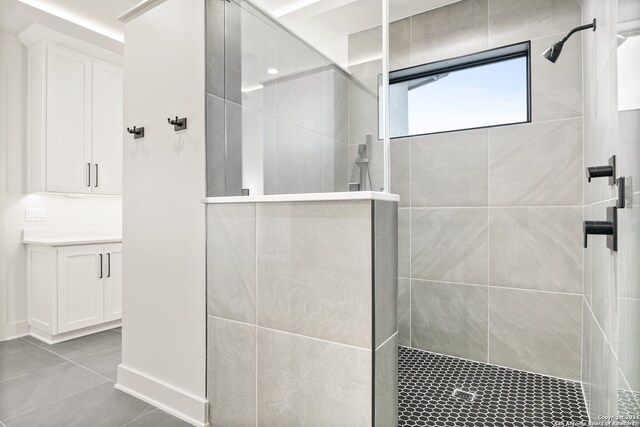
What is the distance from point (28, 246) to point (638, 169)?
4.20 m

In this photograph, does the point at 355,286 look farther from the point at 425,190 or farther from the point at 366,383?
the point at 425,190

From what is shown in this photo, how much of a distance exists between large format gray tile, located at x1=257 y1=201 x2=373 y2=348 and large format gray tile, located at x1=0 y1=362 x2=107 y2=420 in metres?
1.48

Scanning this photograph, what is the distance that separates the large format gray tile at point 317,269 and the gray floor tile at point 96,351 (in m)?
1.56

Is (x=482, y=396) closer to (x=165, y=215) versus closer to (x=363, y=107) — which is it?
(x=363, y=107)

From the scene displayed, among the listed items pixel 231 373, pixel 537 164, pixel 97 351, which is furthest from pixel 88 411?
pixel 537 164

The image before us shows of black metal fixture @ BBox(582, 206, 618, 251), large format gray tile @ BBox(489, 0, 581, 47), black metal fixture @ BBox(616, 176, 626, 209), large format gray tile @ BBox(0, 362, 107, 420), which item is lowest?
large format gray tile @ BBox(0, 362, 107, 420)

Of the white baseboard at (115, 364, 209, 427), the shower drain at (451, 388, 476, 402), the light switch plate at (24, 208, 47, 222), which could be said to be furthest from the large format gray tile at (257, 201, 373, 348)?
the light switch plate at (24, 208, 47, 222)

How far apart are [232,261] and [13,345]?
2628mm

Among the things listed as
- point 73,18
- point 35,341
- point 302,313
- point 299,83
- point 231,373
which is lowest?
point 35,341

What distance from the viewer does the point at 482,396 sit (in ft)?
6.54

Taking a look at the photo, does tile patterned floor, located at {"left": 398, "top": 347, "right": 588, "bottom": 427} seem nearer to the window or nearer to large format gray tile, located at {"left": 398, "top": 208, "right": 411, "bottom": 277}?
large format gray tile, located at {"left": 398, "top": 208, "right": 411, "bottom": 277}

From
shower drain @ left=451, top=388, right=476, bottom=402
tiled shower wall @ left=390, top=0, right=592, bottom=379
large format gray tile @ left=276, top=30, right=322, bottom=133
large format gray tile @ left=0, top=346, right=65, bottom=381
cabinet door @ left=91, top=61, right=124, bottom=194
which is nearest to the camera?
large format gray tile @ left=276, top=30, right=322, bottom=133

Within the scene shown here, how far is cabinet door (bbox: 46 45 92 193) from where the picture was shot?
10.5 feet

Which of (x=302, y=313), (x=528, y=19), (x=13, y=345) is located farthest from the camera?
(x=13, y=345)
